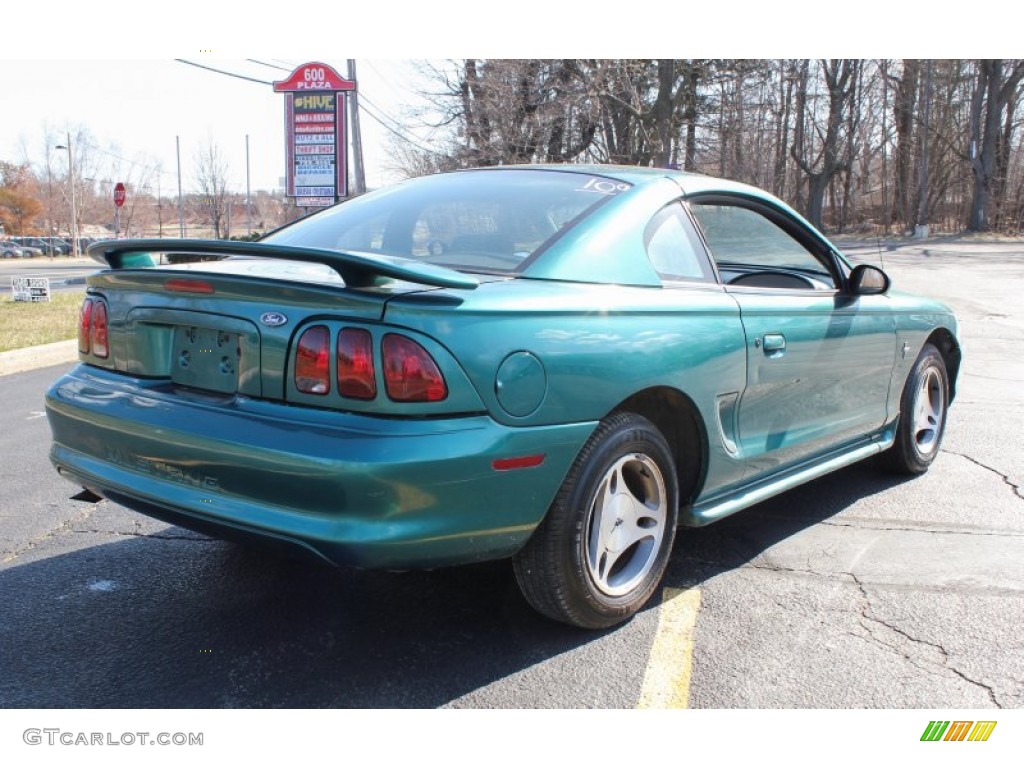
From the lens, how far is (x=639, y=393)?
289 cm

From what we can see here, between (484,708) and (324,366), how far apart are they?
102 centimetres

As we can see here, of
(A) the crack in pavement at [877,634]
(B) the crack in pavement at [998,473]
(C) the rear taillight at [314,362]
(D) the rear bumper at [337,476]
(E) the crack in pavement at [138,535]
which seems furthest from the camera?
(B) the crack in pavement at [998,473]

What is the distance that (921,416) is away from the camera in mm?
4832

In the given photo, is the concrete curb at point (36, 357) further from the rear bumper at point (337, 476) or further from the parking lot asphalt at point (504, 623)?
the rear bumper at point (337, 476)

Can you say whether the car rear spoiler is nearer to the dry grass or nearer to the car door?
the car door

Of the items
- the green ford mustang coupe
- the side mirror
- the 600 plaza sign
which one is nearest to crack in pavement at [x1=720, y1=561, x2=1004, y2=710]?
the green ford mustang coupe

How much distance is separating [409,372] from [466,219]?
109cm

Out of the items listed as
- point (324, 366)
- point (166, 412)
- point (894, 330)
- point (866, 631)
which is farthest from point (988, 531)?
point (166, 412)

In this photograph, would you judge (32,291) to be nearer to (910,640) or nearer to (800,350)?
(800,350)

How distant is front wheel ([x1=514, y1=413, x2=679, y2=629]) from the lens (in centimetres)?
267

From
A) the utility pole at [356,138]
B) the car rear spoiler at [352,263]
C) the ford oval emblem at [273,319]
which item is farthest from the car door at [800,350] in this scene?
the utility pole at [356,138]

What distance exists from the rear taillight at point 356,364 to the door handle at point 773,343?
1656 millimetres

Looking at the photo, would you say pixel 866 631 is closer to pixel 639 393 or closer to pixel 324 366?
pixel 639 393

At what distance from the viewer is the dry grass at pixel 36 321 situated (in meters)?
9.06
